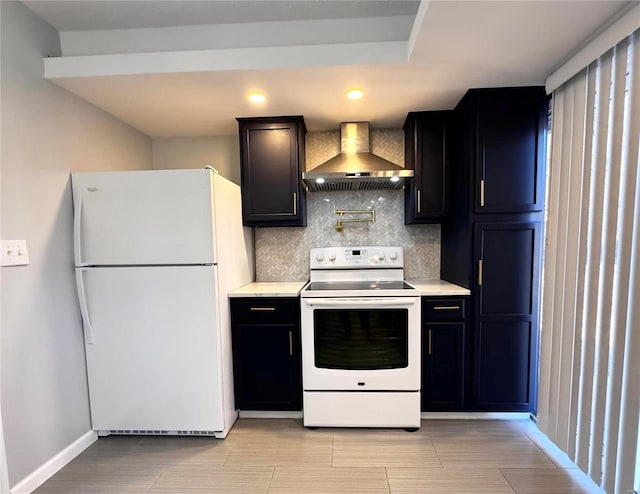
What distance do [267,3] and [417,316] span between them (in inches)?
81.2

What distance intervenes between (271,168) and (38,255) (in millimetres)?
1523

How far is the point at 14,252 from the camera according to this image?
151cm

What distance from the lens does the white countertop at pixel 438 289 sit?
2037mm

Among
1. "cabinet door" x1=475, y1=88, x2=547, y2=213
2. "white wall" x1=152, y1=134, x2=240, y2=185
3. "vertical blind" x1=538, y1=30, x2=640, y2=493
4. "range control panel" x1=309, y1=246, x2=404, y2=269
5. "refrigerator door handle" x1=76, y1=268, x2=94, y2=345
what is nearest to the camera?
"vertical blind" x1=538, y1=30, x2=640, y2=493

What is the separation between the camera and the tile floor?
158 centimetres

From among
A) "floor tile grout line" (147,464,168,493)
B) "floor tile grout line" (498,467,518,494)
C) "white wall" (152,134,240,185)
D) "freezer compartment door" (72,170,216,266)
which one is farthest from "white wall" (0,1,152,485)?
"floor tile grout line" (498,467,518,494)

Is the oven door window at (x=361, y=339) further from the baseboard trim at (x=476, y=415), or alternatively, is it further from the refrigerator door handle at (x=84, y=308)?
the refrigerator door handle at (x=84, y=308)

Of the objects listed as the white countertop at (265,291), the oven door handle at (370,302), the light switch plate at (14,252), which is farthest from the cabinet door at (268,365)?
the light switch plate at (14,252)

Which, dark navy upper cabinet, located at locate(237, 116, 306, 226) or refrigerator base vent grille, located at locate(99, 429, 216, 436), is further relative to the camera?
dark navy upper cabinet, located at locate(237, 116, 306, 226)

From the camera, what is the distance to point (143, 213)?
1.84m

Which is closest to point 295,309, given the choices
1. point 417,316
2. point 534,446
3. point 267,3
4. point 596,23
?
point 417,316

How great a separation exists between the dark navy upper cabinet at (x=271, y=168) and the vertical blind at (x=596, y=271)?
5.51 ft

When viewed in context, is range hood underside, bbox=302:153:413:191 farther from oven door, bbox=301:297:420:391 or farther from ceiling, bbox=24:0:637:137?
oven door, bbox=301:297:420:391

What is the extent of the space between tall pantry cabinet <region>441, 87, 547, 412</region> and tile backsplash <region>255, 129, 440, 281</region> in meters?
0.56
